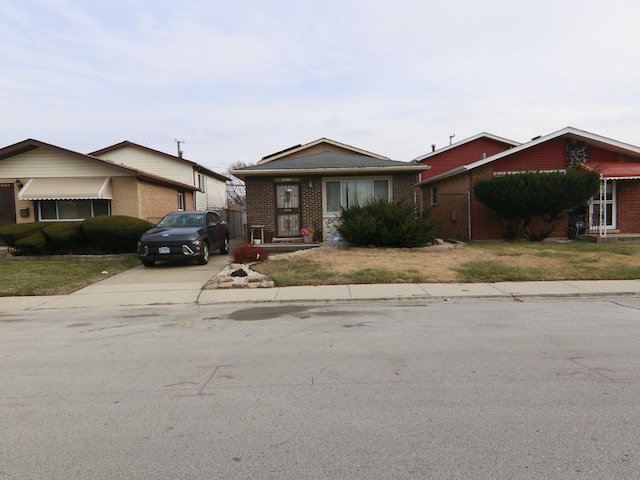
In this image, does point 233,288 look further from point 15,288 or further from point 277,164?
point 277,164

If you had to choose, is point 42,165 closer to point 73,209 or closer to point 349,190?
point 73,209

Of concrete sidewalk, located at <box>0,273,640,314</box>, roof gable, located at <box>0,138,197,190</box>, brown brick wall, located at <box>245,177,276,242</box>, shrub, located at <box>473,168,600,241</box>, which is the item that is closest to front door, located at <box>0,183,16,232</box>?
roof gable, located at <box>0,138,197,190</box>

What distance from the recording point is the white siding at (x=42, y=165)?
17000 millimetres

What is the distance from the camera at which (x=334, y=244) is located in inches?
599

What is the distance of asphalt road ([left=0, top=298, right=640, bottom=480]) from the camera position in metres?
2.81

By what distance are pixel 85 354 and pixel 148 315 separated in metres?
2.11

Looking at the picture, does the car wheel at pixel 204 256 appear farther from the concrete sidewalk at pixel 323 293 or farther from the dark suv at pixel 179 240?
the concrete sidewalk at pixel 323 293

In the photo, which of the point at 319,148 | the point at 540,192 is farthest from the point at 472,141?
the point at 540,192

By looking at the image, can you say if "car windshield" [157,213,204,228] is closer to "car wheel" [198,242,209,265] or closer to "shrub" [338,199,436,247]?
"car wheel" [198,242,209,265]

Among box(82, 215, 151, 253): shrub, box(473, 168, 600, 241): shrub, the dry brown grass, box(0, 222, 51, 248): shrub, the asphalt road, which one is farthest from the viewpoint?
box(473, 168, 600, 241): shrub

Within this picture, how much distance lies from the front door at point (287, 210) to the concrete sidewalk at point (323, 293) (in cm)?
745

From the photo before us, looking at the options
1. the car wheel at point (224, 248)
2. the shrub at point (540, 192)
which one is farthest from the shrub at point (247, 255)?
the shrub at point (540, 192)

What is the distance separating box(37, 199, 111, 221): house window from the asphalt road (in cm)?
1172

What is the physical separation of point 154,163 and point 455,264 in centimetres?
2028
